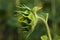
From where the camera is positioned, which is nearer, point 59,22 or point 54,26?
point 54,26

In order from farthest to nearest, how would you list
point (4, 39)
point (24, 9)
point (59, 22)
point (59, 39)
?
1. point (4, 39)
2. point (59, 22)
3. point (59, 39)
4. point (24, 9)

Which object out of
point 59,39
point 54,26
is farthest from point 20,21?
point 54,26

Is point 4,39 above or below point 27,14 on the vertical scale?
below

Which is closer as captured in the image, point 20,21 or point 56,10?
point 20,21

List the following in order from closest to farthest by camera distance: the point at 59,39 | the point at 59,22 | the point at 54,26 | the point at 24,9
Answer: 1. the point at 24,9
2. the point at 59,39
3. the point at 54,26
4. the point at 59,22

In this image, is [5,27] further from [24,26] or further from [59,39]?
[24,26]

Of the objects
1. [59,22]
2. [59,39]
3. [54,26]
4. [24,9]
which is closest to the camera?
[24,9]

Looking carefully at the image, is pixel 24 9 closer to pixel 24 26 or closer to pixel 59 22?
pixel 24 26

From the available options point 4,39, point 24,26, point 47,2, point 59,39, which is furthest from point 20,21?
point 4,39

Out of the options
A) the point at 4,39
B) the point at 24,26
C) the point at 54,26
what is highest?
the point at 24,26
